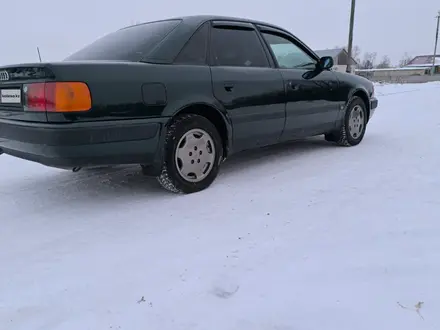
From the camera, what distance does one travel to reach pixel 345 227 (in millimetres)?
2453

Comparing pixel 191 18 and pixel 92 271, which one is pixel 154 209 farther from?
pixel 191 18

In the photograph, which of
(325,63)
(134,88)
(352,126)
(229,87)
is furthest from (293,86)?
(134,88)

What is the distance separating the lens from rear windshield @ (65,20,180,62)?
10.0ft

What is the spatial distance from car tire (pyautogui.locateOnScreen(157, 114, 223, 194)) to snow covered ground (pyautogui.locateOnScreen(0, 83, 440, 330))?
123 millimetres

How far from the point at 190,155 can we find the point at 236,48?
3.77 feet

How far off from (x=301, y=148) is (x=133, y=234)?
3008mm

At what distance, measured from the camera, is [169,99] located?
2932 millimetres

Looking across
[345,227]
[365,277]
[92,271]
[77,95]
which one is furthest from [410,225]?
[77,95]

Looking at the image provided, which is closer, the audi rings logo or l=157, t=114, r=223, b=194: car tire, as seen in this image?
the audi rings logo

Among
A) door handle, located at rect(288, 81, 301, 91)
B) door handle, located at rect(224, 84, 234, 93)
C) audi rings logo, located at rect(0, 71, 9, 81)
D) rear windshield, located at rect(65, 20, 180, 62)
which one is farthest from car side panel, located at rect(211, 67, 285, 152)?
audi rings logo, located at rect(0, 71, 9, 81)

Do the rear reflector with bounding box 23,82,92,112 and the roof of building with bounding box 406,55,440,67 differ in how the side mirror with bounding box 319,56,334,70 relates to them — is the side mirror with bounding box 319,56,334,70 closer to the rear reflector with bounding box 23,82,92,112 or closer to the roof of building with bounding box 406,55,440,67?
the rear reflector with bounding box 23,82,92,112

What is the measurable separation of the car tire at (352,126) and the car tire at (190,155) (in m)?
2.12

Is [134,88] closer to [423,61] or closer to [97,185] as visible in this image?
[97,185]

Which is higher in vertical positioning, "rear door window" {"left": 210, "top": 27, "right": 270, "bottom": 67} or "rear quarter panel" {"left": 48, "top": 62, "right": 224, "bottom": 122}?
"rear door window" {"left": 210, "top": 27, "right": 270, "bottom": 67}
